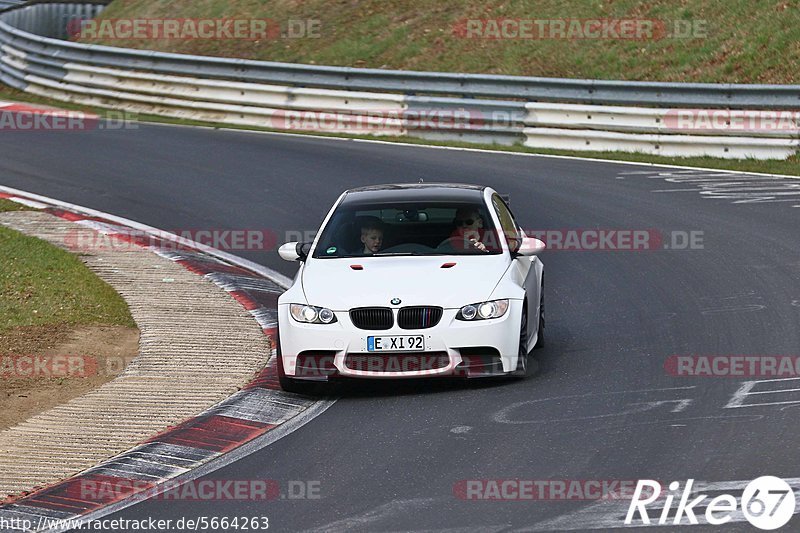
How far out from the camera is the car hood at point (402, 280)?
9758mm

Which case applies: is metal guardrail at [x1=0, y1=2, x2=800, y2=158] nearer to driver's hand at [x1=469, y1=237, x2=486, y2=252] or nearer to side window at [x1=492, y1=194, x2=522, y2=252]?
side window at [x1=492, y1=194, x2=522, y2=252]

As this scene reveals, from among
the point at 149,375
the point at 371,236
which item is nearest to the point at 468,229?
the point at 371,236

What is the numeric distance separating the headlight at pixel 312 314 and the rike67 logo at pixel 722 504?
3174mm

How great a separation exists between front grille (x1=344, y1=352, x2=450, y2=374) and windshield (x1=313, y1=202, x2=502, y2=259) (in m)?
1.26

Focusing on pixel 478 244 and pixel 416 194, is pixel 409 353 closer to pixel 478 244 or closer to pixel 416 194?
pixel 478 244

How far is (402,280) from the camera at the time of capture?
9984mm

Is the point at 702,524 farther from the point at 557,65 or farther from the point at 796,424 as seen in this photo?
the point at 557,65

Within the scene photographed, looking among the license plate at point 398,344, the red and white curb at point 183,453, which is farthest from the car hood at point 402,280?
the red and white curb at point 183,453

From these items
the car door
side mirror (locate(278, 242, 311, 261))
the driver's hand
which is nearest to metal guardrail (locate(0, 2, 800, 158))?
the car door

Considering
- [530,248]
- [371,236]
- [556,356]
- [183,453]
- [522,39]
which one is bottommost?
[183,453]

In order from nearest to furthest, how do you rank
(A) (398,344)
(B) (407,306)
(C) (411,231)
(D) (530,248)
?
(A) (398,344)
(B) (407,306)
(D) (530,248)
(C) (411,231)

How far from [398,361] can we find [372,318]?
0.37 m

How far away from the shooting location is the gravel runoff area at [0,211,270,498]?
8539mm

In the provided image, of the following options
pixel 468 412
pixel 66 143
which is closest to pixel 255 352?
pixel 468 412
